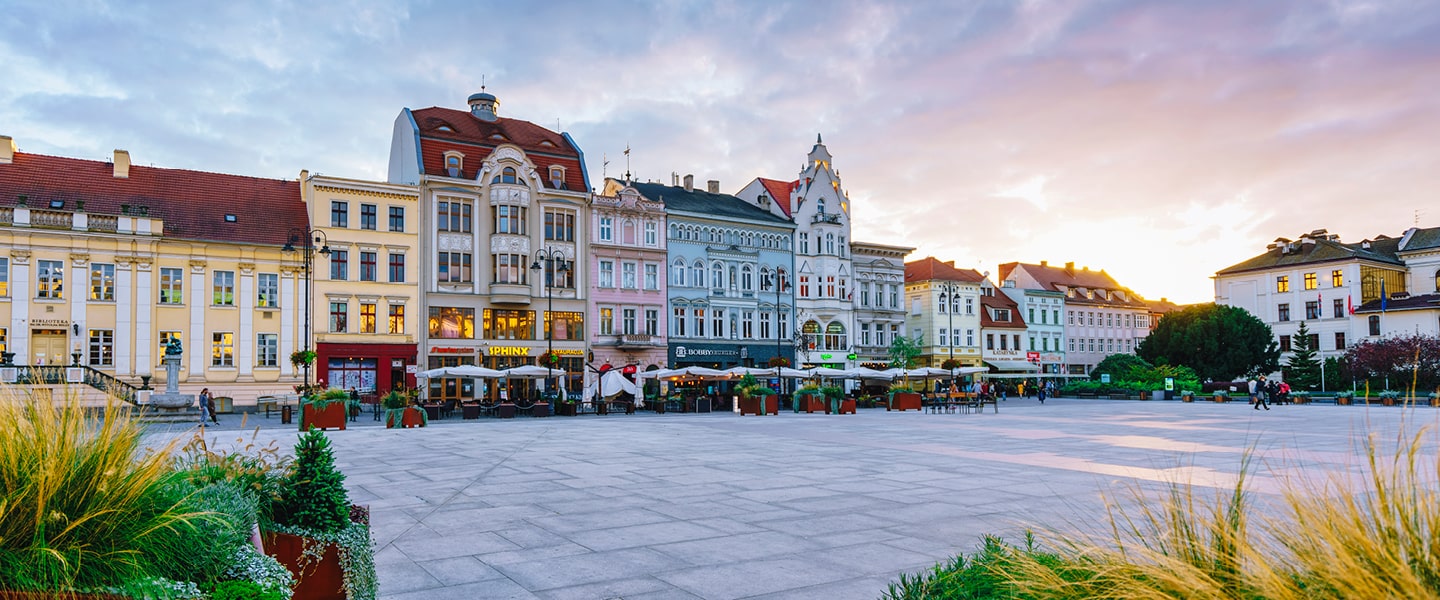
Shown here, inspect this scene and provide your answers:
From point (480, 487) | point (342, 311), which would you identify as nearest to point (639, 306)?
point (342, 311)

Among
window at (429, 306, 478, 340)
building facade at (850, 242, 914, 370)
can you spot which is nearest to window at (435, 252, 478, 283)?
window at (429, 306, 478, 340)

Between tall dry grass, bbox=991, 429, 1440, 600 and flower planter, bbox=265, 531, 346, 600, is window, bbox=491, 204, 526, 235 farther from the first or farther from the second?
tall dry grass, bbox=991, 429, 1440, 600

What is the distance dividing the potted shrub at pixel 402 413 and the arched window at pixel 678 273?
2836 centimetres

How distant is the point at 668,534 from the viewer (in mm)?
9109

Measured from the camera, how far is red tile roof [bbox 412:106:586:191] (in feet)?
167

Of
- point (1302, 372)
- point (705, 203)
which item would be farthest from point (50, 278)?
point (1302, 372)

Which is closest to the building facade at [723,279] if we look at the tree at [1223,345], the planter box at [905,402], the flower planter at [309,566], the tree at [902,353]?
the tree at [902,353]

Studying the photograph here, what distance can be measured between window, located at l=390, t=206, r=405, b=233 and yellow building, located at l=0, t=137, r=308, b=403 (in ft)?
13.5

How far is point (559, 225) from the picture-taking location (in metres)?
53.3

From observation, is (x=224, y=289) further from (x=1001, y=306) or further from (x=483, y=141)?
(x=1001, y=306)

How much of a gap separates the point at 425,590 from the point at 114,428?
2778mm

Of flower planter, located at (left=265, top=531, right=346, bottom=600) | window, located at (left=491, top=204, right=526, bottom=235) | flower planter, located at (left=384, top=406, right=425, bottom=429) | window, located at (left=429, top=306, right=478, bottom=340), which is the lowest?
flower planter, located at (left=384, top=406, right=425, bottom=429)

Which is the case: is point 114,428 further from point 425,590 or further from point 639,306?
point 639,306

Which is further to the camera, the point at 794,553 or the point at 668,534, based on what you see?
the point at 668,534
